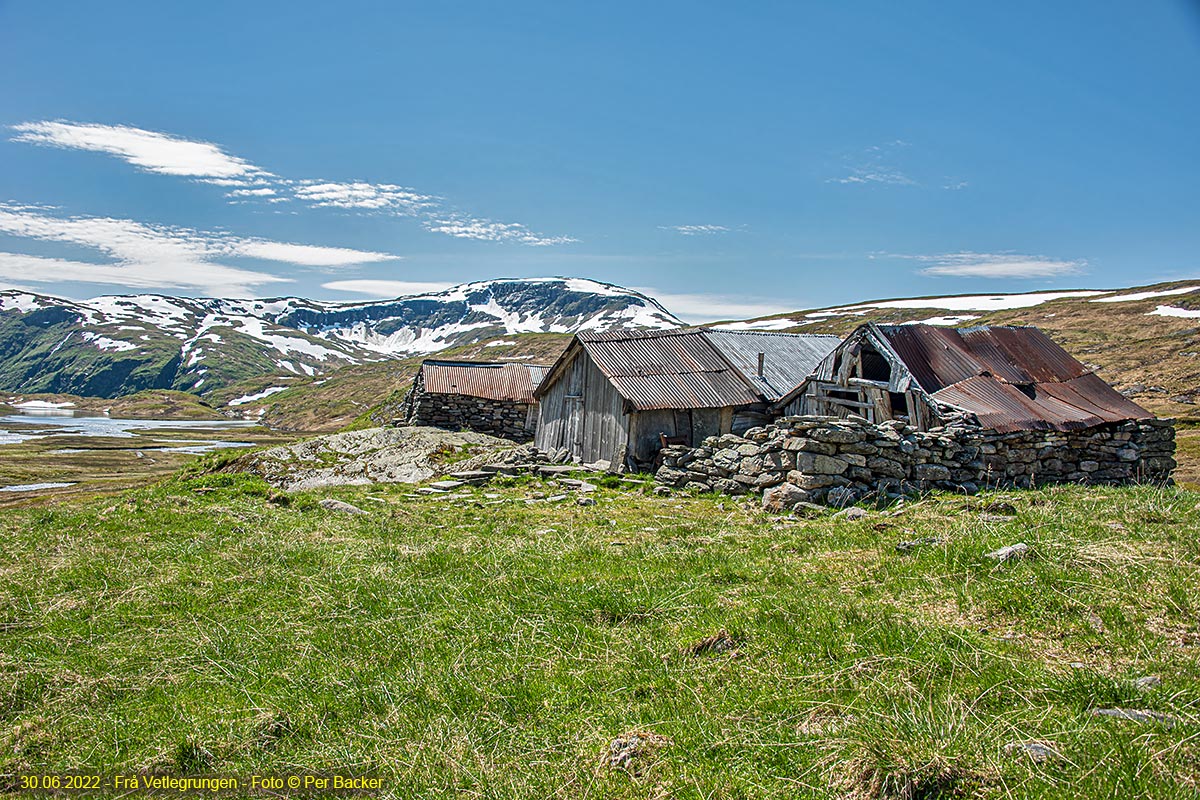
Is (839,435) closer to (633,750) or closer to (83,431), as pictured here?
(633,750)

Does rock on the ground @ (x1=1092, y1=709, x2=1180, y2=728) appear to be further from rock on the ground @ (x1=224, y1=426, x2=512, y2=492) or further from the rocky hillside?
the rocky hillside

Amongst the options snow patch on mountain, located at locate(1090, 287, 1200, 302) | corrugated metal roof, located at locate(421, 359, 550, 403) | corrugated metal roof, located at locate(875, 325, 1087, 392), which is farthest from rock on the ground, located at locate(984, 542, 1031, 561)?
snow patch on mountain, located at locate(1090, 287, 1200, 302)

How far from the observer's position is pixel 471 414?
3722 centimetres

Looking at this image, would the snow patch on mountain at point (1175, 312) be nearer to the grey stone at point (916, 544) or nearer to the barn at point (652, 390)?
the barn at point (652, 390)

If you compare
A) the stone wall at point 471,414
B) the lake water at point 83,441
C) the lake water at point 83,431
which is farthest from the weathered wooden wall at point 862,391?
the lake water at point 83,431

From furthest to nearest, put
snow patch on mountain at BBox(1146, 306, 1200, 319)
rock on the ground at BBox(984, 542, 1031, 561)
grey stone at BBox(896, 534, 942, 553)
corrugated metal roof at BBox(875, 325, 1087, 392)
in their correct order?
snow patch on mountain at BBox(1146, 306, 1200, 319)
corrugated metal roof at BBox(875, 325, 1087, 392)
grey stone at BBox(896, 534, 942, 553)
rock on the ground at BBox(984, 542, 1031, 561)

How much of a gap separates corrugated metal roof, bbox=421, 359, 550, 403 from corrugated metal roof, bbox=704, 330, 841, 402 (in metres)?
12.5

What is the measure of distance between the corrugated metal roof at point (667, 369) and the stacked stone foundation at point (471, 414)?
11.3 m

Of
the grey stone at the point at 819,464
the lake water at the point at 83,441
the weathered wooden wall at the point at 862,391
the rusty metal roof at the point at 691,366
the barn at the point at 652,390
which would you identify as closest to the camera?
the grey stone at the point at 819,464

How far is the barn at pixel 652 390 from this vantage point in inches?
915

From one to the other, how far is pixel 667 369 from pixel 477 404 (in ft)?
50.0

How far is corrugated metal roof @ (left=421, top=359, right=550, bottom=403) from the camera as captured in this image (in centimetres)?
3731

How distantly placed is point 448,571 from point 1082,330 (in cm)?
9179

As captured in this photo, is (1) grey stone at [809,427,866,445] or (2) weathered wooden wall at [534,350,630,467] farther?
(2) weathered wooden wall at [534,350,630,467]
